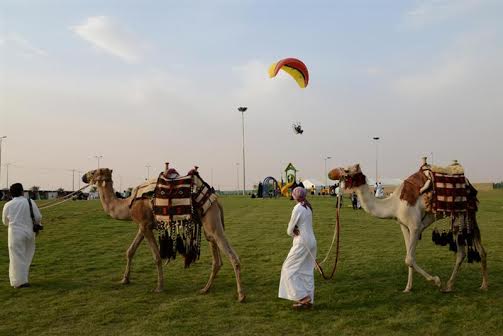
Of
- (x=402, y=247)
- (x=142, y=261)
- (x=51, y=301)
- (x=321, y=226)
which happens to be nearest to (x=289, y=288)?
(x=51, y=301)

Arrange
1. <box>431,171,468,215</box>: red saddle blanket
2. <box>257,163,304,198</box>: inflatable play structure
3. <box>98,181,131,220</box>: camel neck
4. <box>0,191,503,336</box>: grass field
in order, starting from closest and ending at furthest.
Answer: <box>0,191,503,336</box>: grass field, <box>431,171,468,215</box>: red saddle blanket, <box>98,181,131,220</box>: camel neck, <box>257,163,304,198</box>: inflatable play structure

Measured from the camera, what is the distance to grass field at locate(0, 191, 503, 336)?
20.3 ft

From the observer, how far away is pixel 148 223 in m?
8.82

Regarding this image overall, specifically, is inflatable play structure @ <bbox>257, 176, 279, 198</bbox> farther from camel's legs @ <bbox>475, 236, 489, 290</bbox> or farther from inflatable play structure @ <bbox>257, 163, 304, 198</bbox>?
camel's legs @ <bbox>475, 236, 489, 290</bbox>

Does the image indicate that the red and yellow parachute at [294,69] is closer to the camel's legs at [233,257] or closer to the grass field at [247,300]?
Answer: the grass field at [247,300]

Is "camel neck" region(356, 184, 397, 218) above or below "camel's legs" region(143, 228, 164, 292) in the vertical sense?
above

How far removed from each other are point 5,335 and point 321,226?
14846 mm

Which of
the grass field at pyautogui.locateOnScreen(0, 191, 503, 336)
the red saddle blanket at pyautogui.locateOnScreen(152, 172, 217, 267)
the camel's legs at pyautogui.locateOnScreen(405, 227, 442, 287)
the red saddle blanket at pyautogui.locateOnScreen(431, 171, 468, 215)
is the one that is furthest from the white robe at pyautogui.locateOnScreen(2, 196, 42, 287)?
the red saddle blanket at pyautogui.locateOnScreen(431, 171, 468, 215)

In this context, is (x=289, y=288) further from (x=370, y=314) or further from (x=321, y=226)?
(x=321, y=226)

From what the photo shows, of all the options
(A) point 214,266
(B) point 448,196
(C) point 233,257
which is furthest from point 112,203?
(B) point 448,196

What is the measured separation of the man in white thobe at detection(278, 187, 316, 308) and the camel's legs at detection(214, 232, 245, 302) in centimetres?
70

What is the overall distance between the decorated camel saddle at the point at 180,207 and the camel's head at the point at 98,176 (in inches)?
46.0

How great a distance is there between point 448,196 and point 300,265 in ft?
9.91

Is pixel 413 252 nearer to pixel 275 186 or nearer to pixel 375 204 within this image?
pixel 375 204
